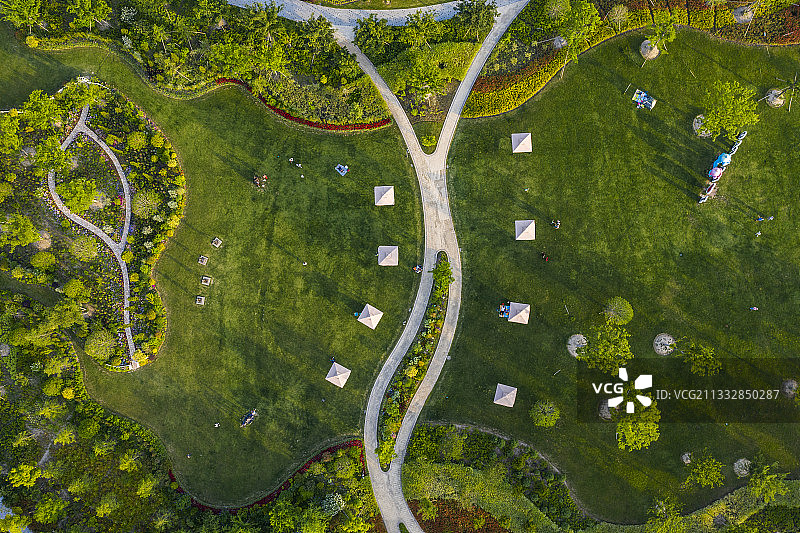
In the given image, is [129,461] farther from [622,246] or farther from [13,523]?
[622,246]

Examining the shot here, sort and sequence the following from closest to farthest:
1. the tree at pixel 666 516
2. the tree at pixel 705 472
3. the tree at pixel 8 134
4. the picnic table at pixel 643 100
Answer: the tree at pixel 705 472 → the tree at pixel 666 516 → the tree at pixel 8 134 → the picnic table at pixel 643 100

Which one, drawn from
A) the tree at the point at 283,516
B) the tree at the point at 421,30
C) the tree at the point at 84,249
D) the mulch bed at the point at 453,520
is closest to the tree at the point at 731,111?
the tree at the point at 421,30

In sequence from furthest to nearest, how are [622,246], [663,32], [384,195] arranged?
[384,195], [622,246], [663,32]

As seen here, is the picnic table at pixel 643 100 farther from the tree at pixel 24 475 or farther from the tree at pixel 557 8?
the tree at pixel 24 475

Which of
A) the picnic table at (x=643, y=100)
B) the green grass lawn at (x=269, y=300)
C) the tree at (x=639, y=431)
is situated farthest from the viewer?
the picnic table at (x=643, y=100)

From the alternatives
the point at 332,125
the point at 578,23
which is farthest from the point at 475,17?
the point at 332,125

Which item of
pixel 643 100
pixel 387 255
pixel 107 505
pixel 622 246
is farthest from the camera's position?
pixel 643 100

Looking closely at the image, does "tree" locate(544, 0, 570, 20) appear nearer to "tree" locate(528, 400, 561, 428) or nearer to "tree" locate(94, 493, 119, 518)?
"tree" locate(528, 400, 561, 428)

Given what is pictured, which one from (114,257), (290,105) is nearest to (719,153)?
(290,105)
